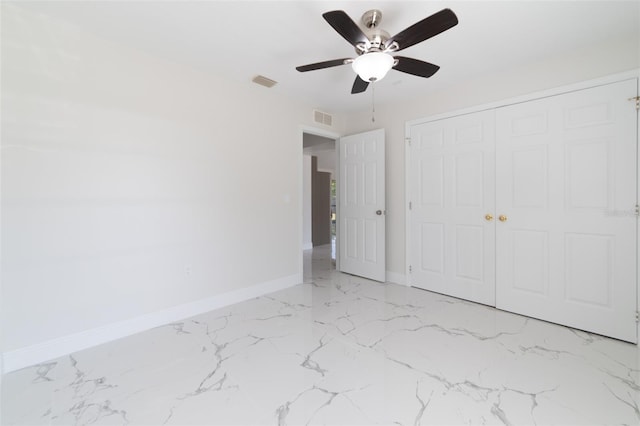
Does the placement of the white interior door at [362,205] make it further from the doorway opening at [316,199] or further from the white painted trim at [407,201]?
the doorway opening at [316,199]

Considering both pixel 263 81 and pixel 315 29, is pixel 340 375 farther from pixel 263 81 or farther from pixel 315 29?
pixel 263 81

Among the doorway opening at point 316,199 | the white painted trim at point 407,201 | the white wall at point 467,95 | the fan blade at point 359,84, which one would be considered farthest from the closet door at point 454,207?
the doorway opening at point 316,199

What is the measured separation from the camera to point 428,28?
5.35 feet

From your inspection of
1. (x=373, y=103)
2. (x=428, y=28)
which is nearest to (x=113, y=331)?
(x=428, y=28)

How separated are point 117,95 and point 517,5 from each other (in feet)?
10.4

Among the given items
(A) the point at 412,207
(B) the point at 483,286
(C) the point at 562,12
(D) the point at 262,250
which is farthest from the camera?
(A) the point at 412,207

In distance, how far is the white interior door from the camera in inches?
153

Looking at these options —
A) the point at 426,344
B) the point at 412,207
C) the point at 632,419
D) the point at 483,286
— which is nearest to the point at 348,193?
the point at 412,207

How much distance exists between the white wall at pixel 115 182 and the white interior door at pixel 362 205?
1.39 meters

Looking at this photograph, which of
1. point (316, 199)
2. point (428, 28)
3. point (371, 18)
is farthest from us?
point (316, 199)

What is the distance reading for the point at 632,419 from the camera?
1.46m

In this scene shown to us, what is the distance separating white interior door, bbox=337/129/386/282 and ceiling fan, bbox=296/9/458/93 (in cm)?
179

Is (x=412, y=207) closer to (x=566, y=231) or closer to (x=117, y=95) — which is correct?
(x=566, y=231)

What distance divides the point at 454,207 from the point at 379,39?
7.01 feet
